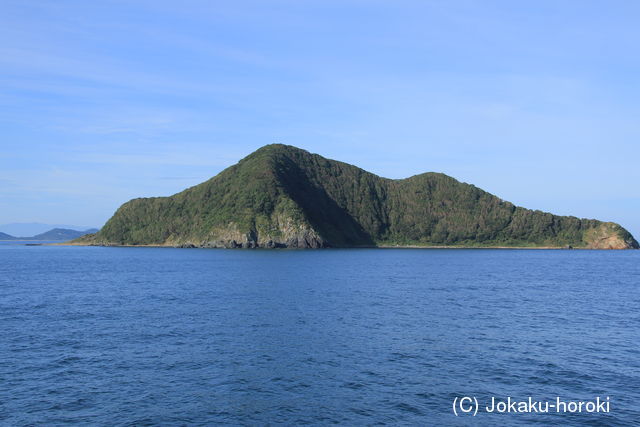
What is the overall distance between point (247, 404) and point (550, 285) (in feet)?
325

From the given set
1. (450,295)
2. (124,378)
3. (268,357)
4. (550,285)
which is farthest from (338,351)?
(550,285)

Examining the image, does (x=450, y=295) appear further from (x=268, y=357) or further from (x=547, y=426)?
(x=547, y=426)

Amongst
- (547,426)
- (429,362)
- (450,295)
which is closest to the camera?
(547,426)

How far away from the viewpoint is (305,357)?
4647 cm

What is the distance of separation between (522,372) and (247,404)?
23.9 metres

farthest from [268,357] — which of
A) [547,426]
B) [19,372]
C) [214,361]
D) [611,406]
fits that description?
[611,406]

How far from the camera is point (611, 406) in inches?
1363

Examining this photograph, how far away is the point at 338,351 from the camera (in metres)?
48.4

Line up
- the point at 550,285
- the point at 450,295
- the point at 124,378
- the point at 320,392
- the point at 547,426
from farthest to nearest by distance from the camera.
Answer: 1. the point at 550,285
2. the point at 450,295
3. the point at 124,378
4. the point at 320,392
5. the point at 547,426

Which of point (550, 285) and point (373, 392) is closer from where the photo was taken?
point (373, 392)

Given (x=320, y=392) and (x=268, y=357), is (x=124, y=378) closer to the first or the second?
(x=268, y=357)

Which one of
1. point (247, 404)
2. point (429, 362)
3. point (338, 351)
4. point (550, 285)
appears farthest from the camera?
point (550, 285)

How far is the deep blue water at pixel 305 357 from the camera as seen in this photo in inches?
1313

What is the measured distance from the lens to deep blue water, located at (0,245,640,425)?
33.3 metres
